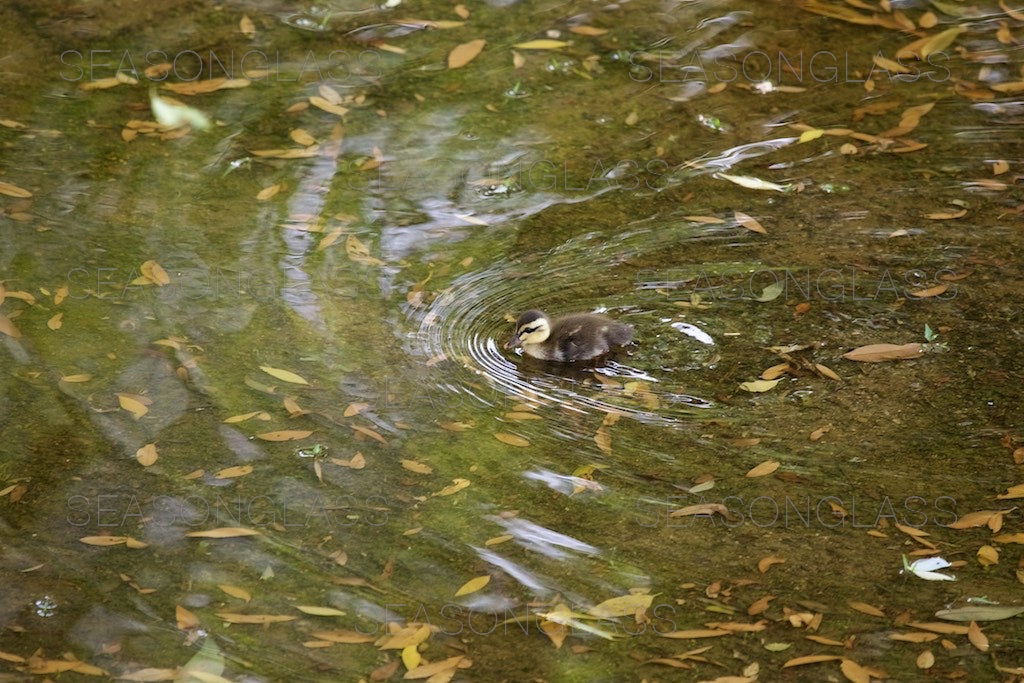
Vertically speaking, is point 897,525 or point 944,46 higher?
point 944,46

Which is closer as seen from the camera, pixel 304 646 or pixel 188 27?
pixel 304 646

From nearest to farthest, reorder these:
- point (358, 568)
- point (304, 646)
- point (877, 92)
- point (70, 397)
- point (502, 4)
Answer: point (304, 646) < point (358, 568) < point (70, 397) < point (877, 92) < point (502, 4)

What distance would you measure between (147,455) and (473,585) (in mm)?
1424

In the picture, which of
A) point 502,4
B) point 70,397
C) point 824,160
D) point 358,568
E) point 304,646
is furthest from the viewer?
point 502,4

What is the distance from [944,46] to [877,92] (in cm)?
75

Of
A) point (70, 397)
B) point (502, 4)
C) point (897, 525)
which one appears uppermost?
point (502, 4)

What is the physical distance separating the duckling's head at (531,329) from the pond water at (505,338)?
0.15 m

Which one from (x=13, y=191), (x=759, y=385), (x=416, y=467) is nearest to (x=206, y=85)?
(x=13, y=191)

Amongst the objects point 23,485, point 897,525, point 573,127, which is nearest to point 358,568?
point 23,485

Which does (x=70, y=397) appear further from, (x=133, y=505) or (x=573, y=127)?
(x=573, y=127)

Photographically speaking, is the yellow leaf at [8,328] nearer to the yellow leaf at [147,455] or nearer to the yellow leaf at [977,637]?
the yellow leaf at [147,455]

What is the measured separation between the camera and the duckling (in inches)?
202

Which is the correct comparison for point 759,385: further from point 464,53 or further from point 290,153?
point 464,53

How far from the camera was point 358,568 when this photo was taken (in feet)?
13.5
